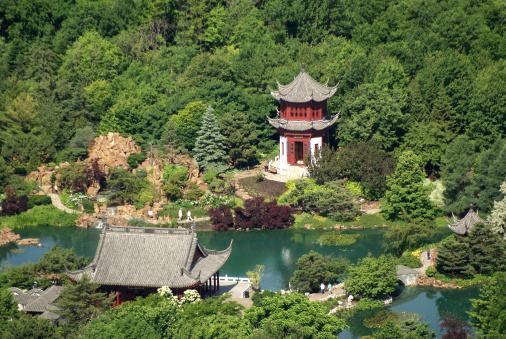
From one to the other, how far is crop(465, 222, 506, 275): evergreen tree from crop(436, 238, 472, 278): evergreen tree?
0.39 m

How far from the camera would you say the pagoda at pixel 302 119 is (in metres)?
79.8

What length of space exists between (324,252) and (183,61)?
33.7 m

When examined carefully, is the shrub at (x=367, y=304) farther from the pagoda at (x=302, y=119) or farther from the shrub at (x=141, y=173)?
the shrub at (x=141, y=173)

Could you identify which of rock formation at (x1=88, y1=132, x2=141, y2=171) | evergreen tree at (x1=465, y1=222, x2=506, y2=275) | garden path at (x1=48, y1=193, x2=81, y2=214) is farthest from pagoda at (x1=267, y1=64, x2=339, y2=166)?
evergreen tree at (x1=465, y1=222, x2=506, y2=275)

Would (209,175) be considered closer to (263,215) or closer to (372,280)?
(263,215)

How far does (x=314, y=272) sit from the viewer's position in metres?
58.7

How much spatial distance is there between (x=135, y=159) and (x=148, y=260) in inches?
1052

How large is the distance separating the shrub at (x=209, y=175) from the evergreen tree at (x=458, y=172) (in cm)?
1850

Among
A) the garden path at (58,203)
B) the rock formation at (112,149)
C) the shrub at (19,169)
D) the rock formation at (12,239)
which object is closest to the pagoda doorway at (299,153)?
the rock formation at (112,149)

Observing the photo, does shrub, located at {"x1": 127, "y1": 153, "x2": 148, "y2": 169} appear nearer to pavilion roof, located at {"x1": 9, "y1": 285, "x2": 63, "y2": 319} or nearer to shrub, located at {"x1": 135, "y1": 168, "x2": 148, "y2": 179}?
shrub, located at {"x1": 135, "y1": 168, "x2": 148, "y2": 179}

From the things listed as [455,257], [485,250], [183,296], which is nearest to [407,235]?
[455,257]

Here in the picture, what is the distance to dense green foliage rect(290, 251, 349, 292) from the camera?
193ft

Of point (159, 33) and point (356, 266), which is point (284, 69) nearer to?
point (159, 33)

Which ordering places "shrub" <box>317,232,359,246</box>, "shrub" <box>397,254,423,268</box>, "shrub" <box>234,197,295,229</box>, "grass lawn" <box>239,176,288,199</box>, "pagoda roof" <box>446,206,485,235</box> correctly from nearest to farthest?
"pagoda roof" <box>446,206,485,235</box>
"shrub" <box>397,254,423,268</box>
"shrub" <box>317,232,359,246</box>
"shrub" <box>234,197,295,229</box>
"grass lawn" <box>239,176,288,199</box>
